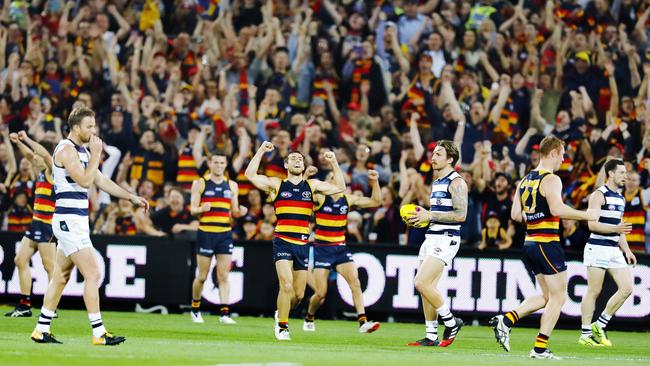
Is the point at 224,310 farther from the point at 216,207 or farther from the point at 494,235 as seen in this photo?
the point at 494,235

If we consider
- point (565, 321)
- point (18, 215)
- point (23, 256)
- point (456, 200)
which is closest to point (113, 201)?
point (18, 215)

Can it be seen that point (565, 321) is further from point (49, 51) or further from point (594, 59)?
point (49, 51)

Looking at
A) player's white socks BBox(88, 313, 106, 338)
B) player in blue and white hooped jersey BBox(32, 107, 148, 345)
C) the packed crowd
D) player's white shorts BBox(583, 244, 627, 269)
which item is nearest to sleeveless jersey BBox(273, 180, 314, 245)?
player in blue and white hooped jersey BBox(32, 107, 148, 345)

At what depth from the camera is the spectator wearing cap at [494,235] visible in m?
20.6

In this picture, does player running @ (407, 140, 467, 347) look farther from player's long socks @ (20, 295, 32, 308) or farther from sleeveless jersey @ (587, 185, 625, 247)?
player's long socks @ (20, 295, 32, 308)

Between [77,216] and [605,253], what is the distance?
7631 mm

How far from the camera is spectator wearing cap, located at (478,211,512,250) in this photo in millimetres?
20641

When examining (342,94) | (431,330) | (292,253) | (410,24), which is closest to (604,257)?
(431,330)

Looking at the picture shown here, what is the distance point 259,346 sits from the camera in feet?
44.9

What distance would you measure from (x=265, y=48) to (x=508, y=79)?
5164 millimetres

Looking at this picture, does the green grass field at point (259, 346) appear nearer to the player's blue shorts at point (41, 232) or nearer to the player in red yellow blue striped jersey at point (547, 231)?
the player in red yellow blue striped jersey at point (547, 231)

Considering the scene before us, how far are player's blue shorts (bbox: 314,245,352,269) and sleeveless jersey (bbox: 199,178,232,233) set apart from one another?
1.73 m

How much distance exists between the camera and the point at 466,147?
73.4ft

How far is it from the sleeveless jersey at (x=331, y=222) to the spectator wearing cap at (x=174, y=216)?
3.44 m
